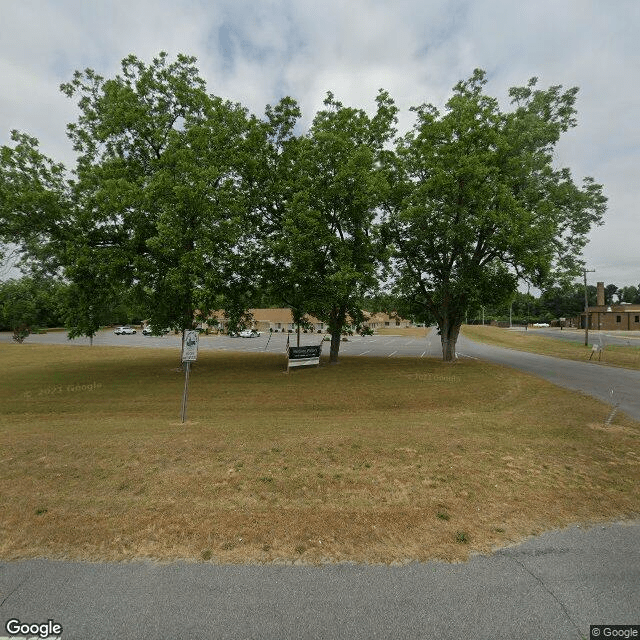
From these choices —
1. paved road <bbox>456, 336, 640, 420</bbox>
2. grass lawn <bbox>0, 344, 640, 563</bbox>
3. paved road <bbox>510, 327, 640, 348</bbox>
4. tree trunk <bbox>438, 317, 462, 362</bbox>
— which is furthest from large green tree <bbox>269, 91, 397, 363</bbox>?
paved road <bbox>510, 327, 640, 348</bbox>

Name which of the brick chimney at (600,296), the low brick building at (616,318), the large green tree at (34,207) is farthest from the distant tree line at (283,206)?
the brick chimney at (600,296)

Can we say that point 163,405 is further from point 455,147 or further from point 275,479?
point 455,147

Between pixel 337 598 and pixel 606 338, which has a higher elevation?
pixel 606 338

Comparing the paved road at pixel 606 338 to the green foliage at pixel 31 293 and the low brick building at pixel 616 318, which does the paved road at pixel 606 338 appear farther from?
the green foliage at pixel 31 293

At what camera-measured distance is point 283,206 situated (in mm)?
19156

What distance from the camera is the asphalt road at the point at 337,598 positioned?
2.76 metres

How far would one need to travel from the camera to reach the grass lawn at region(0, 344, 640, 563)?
392 centimetres

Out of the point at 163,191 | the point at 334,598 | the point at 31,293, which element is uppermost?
the point at 163,191

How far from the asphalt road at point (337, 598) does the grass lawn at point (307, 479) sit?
27 centimetres

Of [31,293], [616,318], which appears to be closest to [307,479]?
[31,293]

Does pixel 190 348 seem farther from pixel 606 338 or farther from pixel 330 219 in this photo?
pixel 606 338

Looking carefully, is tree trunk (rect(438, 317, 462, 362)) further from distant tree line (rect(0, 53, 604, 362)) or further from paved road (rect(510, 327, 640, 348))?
paved road (rect(510, 327, 640, 348))

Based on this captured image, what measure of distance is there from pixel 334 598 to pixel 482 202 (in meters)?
18.5

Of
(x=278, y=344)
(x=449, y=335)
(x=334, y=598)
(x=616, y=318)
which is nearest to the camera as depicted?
(x=334, y=598)
